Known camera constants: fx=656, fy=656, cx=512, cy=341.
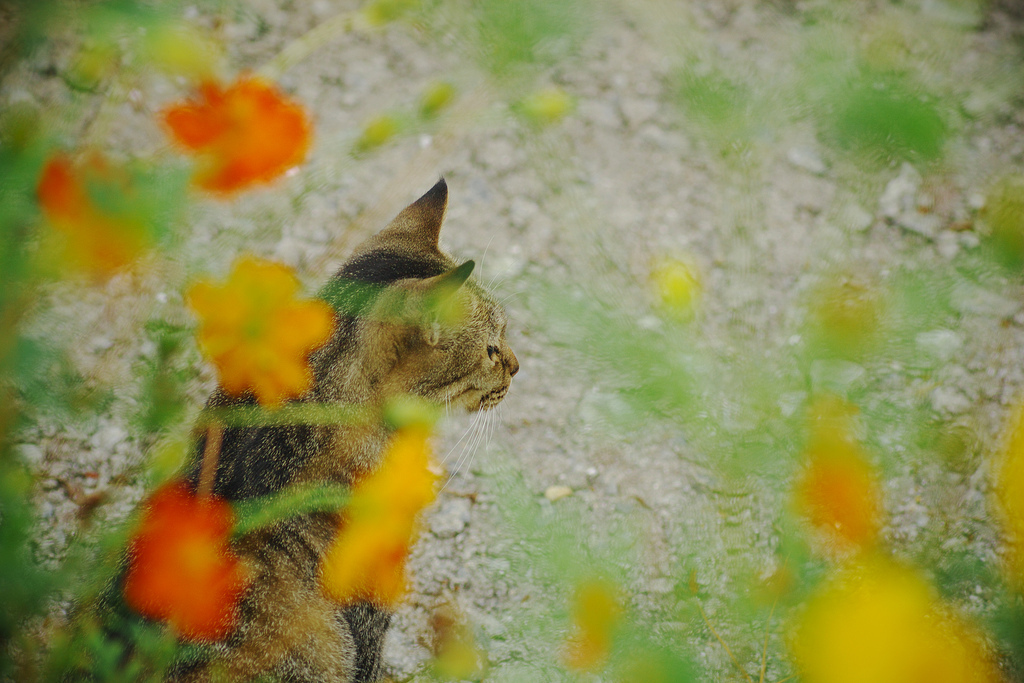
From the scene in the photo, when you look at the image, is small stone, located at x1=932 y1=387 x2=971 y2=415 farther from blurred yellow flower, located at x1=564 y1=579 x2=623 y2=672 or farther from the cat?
the cat

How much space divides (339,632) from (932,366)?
2.04 metres

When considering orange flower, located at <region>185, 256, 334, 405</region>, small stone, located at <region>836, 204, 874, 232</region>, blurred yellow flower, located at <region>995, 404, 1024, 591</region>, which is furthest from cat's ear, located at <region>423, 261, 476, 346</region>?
small stone, located at <region>836, 204, 874, 232</region>

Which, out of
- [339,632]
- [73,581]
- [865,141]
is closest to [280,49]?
[73,581]

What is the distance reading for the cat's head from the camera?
1.66 metres

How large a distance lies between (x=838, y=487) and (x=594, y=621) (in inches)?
28.2

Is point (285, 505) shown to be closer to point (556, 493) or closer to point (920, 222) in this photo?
point (556, 493)

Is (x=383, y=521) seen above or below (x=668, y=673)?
below

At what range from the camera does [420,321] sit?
165 cm

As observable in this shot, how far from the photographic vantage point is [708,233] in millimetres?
2674

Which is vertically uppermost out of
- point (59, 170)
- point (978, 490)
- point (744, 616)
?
point (59, 170)

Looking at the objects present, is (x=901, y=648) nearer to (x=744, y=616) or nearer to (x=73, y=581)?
(x=744, y=616)

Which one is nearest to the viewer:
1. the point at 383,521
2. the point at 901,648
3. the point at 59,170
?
the point at 901,648

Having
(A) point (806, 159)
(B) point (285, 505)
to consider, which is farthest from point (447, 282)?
(A) point (806, 159)

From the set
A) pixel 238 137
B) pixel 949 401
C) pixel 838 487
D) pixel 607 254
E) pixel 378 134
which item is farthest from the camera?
pixel 607 254
